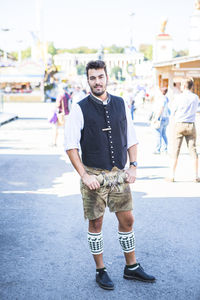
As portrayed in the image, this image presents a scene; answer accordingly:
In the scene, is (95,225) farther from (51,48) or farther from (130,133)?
(51,48)

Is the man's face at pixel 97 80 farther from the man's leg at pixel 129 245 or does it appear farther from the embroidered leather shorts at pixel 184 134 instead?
the embroidered leather shorts at pixel 184 134

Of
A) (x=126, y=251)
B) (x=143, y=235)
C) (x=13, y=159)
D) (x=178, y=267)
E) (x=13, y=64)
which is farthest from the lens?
(x=13, y=64)

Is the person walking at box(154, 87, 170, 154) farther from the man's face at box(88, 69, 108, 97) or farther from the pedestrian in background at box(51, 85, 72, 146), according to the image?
the man's face at box(88, 69, 108, 97)

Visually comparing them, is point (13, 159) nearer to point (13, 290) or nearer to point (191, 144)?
point (191, 144)

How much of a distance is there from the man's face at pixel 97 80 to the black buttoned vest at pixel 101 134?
0.22ft

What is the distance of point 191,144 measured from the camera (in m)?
7.34

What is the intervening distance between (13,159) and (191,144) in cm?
456

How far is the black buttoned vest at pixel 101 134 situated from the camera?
10.9 feet

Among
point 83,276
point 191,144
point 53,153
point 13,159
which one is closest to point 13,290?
point 83,276

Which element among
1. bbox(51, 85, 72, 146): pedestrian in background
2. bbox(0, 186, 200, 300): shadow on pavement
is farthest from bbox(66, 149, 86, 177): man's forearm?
bbox(51, 85, 72, 146): pedestrian in background

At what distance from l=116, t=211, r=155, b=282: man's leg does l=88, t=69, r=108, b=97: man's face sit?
3.31 feet

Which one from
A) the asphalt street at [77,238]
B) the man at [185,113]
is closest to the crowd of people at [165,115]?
the man at [185,113]

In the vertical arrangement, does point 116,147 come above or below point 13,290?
above

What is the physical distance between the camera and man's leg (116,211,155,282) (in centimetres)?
352
